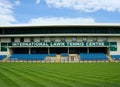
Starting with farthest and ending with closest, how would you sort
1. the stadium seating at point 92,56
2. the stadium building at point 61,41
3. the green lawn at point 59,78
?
the stadium building at point 61,41
the stadium seating at point 92,56
the green lawn at point 59,78

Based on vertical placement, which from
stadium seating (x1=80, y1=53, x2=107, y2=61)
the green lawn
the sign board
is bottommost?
the green lawn

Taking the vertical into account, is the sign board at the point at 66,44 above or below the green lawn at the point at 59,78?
above

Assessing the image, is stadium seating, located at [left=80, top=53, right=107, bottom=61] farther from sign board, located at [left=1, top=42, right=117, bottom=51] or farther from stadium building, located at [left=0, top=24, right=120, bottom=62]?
sign board, located at [left=1, top=42, right=117, bottom=51]

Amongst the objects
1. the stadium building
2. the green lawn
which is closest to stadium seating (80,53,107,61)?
the stadium building

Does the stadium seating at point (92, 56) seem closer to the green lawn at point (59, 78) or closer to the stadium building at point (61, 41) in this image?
the stadium building at point (61, 41)

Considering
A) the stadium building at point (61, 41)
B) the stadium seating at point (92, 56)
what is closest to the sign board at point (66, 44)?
the stadium building at point (61, 41)

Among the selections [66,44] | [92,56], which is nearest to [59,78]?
[92,56]

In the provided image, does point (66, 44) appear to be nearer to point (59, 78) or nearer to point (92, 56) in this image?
point (92, 56)

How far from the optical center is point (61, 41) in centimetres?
6306

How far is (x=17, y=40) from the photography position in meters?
64.5

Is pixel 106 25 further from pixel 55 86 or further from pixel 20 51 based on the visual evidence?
pixel 55 86

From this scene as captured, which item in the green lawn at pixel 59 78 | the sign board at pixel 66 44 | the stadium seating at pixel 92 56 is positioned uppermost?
the sign board at pixel 66 44

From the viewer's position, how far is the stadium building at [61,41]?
61438mm

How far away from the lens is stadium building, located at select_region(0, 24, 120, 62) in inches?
2419
